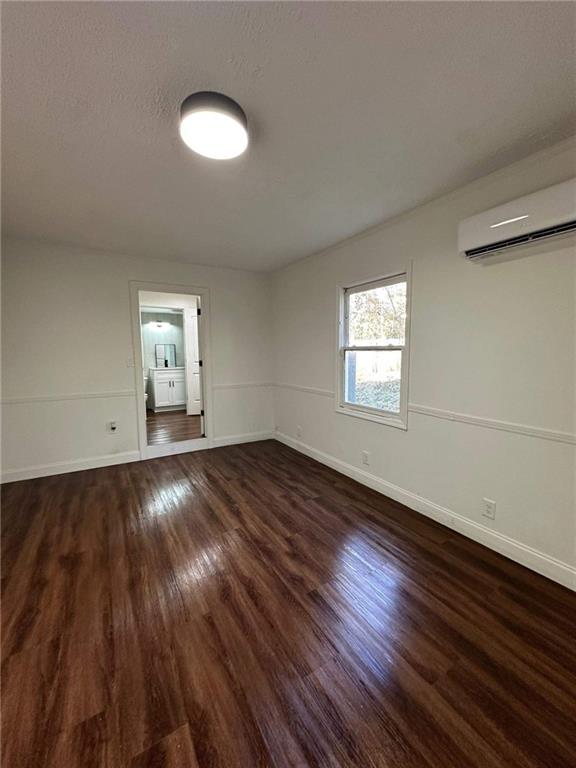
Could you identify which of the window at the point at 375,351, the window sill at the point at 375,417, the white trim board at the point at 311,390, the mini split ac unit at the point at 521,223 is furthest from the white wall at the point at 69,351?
the mini split ac unit at the point at 521,223

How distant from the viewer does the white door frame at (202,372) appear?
3868 mm

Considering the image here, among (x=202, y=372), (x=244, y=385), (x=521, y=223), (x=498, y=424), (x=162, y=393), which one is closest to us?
(x=521, y=223)

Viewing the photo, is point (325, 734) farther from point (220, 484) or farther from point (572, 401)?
point (220, 484)

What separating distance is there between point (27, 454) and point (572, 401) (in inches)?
190

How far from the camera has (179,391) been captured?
7.14 meters

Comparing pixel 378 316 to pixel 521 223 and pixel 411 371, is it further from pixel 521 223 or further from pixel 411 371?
pixel 521 223

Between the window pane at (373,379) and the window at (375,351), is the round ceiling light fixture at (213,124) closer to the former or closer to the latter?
the window at (375,351)

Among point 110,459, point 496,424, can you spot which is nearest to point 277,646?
point 496,424

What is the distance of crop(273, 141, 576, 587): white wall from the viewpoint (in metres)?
1.82

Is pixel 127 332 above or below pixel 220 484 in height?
above

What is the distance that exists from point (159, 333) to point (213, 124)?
665 cm

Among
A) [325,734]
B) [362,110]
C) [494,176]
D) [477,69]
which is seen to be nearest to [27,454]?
[325,734]

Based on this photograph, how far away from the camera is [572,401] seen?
1.77 metres

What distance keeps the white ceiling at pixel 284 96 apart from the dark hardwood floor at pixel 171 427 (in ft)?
10.8
